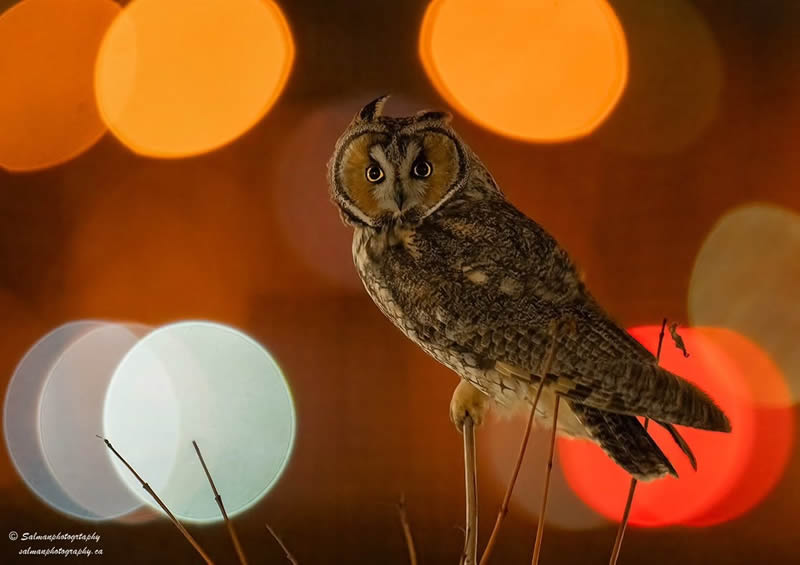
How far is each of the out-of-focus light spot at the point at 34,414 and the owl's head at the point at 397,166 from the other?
605 mm

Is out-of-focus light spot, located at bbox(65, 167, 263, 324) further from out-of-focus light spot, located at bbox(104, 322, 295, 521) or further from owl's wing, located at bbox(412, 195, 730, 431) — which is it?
owl's wing, located at bbox(412, 195, 730, 431)

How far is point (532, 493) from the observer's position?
1.17m

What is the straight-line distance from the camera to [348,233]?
1244 millimetres

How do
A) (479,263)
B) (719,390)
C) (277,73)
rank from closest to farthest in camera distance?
(479,263) < (719,390) < (277,73)

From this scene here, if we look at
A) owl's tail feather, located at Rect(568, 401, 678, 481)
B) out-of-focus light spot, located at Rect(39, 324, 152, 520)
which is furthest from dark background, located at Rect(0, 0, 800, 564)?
owl's tail feather, located at Rect(568, 401, 678, 481)

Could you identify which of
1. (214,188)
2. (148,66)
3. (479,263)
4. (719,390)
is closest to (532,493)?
(719,390)

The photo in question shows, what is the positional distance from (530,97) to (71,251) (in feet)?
3.01

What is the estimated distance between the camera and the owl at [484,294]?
2.51 ft

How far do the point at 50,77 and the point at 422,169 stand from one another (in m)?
0.82

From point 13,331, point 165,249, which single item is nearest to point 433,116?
point 165,249

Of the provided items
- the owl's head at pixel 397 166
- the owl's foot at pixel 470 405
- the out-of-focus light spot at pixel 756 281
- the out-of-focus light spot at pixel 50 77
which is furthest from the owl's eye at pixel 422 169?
the out-of-focus light spot at pixel 50 77

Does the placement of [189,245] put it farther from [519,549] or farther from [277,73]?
[519,549]

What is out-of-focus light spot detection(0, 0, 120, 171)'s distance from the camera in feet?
4.07

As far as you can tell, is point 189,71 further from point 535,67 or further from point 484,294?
point 484,294
